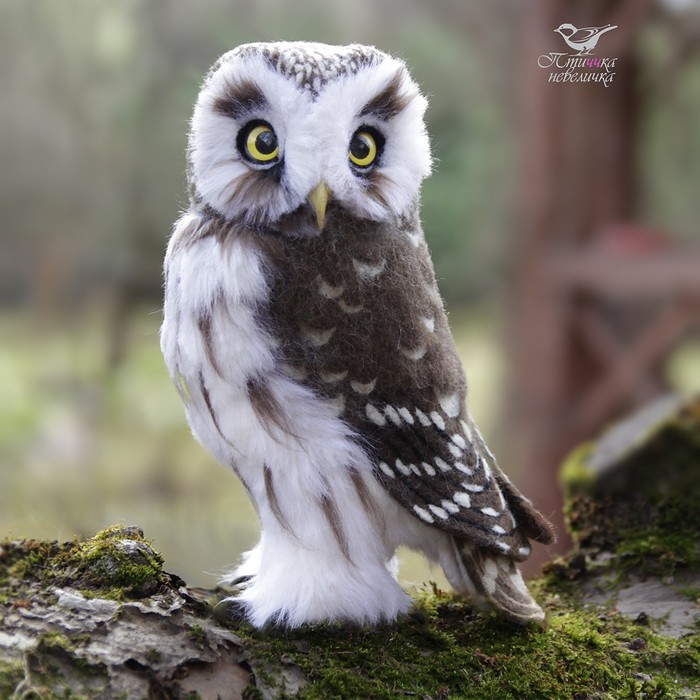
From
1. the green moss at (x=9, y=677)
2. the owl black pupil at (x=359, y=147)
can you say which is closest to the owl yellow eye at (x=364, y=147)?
the owl black pupil at (x=359, y=147)

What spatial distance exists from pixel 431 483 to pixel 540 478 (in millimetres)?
3148

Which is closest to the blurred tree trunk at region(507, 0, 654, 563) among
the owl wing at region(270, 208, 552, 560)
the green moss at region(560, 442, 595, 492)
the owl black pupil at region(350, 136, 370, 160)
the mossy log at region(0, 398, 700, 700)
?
the green moss at region(560, 442, 595, 492)

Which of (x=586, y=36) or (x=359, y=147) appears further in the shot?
(x=586, y=36)

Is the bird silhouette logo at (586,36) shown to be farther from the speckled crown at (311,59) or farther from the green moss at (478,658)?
the green moss at (478,658)

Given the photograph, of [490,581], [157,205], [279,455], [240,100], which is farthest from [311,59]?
[157,205]

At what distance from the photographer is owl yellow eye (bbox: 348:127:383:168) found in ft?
5.13

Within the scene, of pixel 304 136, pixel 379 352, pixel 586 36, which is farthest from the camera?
pixel 586 36

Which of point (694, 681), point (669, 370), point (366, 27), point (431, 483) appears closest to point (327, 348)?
point (431, 483)

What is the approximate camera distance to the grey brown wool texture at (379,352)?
5.17 ft

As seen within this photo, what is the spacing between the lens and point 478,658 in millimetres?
1688

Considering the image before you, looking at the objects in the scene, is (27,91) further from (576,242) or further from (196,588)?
(196,588)

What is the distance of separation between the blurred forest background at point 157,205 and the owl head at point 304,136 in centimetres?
283

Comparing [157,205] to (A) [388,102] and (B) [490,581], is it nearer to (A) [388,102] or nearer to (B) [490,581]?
(A) [388,102]

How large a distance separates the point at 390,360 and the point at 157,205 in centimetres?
395
